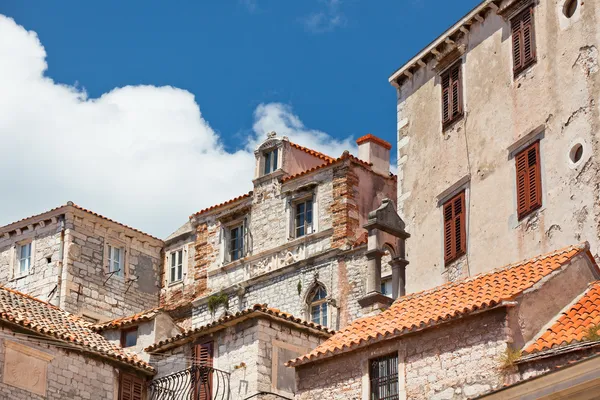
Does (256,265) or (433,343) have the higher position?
(256,265)

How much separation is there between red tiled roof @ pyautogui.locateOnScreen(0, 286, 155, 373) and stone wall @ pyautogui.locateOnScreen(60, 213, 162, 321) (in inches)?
391

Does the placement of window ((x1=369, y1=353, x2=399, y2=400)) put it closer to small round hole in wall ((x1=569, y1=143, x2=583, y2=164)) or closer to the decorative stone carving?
small round hole in wall ((x1=569, y1=143, x2=583, y2=164))

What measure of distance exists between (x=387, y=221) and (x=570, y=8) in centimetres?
588

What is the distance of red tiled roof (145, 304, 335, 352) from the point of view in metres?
28.4

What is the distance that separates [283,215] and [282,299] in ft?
9.70

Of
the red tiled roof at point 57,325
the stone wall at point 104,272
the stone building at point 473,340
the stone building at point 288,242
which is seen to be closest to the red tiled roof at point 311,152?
the stone building at point 288,242

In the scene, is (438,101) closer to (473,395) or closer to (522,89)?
(522,89)

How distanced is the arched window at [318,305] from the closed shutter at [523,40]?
38.5 ft

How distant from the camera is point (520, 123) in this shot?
93.6ft

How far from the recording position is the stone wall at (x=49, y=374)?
28062 mm

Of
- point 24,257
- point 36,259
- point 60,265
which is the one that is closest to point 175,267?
point 60,265

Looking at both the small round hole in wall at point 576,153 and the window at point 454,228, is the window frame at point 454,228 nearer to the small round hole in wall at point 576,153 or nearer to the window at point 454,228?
the window at point 454,228

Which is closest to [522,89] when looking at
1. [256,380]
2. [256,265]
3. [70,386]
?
[256,380]

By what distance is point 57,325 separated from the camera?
30703mm
